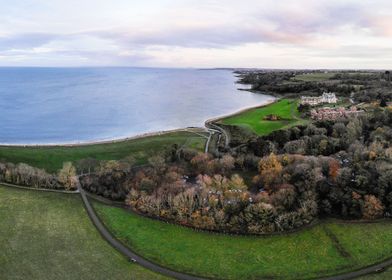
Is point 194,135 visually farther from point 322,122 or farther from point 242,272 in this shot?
point 242,272

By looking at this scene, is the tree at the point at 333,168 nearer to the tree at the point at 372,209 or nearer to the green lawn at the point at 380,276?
the tree at the point at 372,209

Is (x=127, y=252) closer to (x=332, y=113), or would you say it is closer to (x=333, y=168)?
(x=333, y=168)

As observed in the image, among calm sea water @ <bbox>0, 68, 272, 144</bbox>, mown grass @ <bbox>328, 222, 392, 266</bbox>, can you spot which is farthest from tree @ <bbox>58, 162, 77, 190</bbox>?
mown grass @ <bbox>328, 222, 392, 266</bbox>

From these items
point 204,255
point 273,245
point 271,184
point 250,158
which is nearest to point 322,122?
point 250,158

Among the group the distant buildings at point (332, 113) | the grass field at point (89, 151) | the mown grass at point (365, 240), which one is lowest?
the mown grass at point (365, 240)

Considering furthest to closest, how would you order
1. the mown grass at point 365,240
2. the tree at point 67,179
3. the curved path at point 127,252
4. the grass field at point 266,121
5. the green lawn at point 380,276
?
the grass field at point 266,121
the tree at point 67,179
the mown grass at point 365,240
the curved path at point 127,252
the green lawn at point 380,276

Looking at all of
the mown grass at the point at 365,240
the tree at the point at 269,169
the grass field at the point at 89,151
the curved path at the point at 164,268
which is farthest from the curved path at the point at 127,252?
the grass field at the point at 89,151
